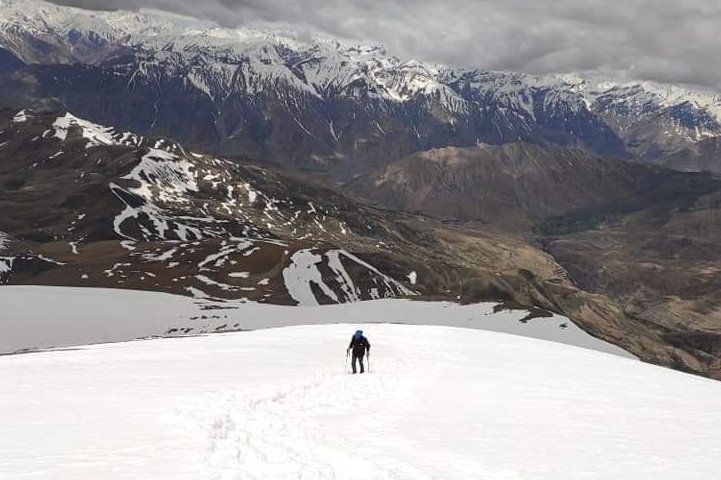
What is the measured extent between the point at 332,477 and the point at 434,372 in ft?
72.0

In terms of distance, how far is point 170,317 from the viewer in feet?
320

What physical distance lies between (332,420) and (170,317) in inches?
3193

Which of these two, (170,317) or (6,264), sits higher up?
(6,264)

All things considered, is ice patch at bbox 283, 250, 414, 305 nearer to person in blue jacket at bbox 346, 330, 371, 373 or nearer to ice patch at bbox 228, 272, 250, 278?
ice patch at bbox 228, 272, 250, 278

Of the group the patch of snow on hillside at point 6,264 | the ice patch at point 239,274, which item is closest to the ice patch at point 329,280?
the ice patch at point 239,274

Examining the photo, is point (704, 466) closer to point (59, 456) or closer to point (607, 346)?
point (59, 456)

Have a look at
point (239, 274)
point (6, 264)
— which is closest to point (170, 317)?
point (239, 274)

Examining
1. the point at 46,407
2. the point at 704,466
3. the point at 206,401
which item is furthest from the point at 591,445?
the point at 46,407

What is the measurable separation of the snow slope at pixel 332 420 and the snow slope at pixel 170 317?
48.4m

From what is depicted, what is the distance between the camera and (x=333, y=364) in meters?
38.3

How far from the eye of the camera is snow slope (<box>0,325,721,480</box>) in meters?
15.4

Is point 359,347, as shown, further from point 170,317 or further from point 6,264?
point 6,264

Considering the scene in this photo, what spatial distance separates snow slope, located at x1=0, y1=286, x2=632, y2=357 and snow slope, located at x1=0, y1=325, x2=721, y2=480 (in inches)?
1906

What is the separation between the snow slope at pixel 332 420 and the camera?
1544cm
